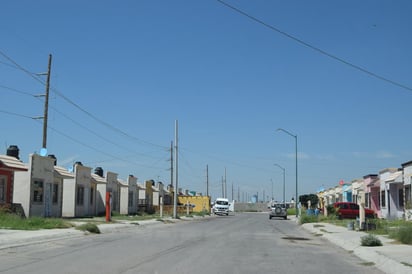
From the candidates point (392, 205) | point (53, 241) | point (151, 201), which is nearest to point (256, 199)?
point (151, 201)

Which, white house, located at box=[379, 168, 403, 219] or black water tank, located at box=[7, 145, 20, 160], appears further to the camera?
white house, located at box=[379, 168, 403, 219]

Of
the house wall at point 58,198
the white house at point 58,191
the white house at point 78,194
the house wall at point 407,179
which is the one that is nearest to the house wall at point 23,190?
the house wall at point 58,198

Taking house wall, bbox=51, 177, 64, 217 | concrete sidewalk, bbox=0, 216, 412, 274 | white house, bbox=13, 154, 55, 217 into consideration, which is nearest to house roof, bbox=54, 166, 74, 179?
house wall, bbox=51, 177, 64, 217

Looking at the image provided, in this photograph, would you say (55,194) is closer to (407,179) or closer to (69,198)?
(69,198)

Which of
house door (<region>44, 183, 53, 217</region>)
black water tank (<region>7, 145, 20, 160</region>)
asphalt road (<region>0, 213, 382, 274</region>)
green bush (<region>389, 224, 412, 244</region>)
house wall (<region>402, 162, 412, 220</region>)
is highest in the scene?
black water tank (<region>7, 145, 20, 160</region>)

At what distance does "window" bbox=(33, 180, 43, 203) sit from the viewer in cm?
3800

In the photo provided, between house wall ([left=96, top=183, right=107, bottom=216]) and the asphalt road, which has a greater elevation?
house wall ([left=96, top=183, right=107, bottom=216])

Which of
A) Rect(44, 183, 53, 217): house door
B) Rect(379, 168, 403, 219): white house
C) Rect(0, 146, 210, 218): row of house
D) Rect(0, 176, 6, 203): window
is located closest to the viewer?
Rect(0, 176, 6, 203): window

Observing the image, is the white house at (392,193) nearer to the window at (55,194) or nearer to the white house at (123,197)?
the window at (55,194)

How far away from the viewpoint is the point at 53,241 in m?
20.8

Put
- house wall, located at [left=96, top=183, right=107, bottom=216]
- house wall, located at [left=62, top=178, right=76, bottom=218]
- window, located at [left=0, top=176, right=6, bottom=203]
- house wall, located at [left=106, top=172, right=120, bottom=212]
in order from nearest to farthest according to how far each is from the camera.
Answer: window, located at [left=0, top=176, right=6, bottom=203]
house wall, located at [left=62, top=178, right=76, bottom=218]
house wall, located at [left=96, top=183, right=107, bottom=216]
house wall, located at [left=106, top=172, right=120, bottom=212]

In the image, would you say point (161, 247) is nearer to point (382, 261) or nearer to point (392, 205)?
point (382, 261)

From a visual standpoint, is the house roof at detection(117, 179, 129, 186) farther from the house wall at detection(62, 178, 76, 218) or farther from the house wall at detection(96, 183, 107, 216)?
the house wall at detection(62, 178, 76, 218)

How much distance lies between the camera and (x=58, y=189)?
4334cm
